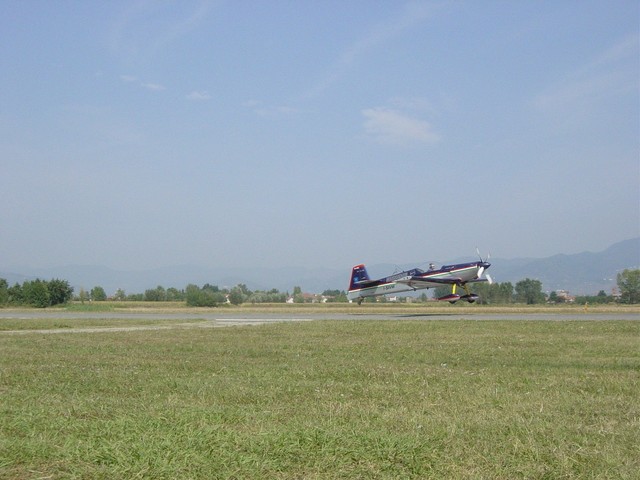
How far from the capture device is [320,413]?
7.58m

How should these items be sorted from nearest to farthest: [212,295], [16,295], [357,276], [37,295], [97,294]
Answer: [357,276], [37,295], [16,295], [212,295], [97,294]

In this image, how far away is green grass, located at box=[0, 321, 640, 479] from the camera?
547 centimetres

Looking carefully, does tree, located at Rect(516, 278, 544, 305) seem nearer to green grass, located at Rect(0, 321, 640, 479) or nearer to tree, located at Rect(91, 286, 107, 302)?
tree, located at Rect(91, 286, 107, 302)

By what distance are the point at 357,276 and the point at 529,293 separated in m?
37.7

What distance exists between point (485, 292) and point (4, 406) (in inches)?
3348

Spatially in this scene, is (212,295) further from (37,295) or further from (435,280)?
(435,280)

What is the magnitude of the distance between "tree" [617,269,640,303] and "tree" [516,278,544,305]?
972cm

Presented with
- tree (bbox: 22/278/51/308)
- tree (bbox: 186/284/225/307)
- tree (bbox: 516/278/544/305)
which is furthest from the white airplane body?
tree (bbox: 22/278/51/308)

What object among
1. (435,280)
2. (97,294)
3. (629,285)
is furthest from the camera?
(97,294)

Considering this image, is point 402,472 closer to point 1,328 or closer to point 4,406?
point 4,406

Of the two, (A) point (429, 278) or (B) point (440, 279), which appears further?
(A) point (429, 278)

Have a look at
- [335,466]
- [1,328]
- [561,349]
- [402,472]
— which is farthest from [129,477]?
[1,328]

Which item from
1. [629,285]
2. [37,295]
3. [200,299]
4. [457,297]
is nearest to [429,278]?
[457,297]

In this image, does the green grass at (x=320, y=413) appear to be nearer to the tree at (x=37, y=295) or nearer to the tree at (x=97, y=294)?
the tree at (x=37, y=295)
